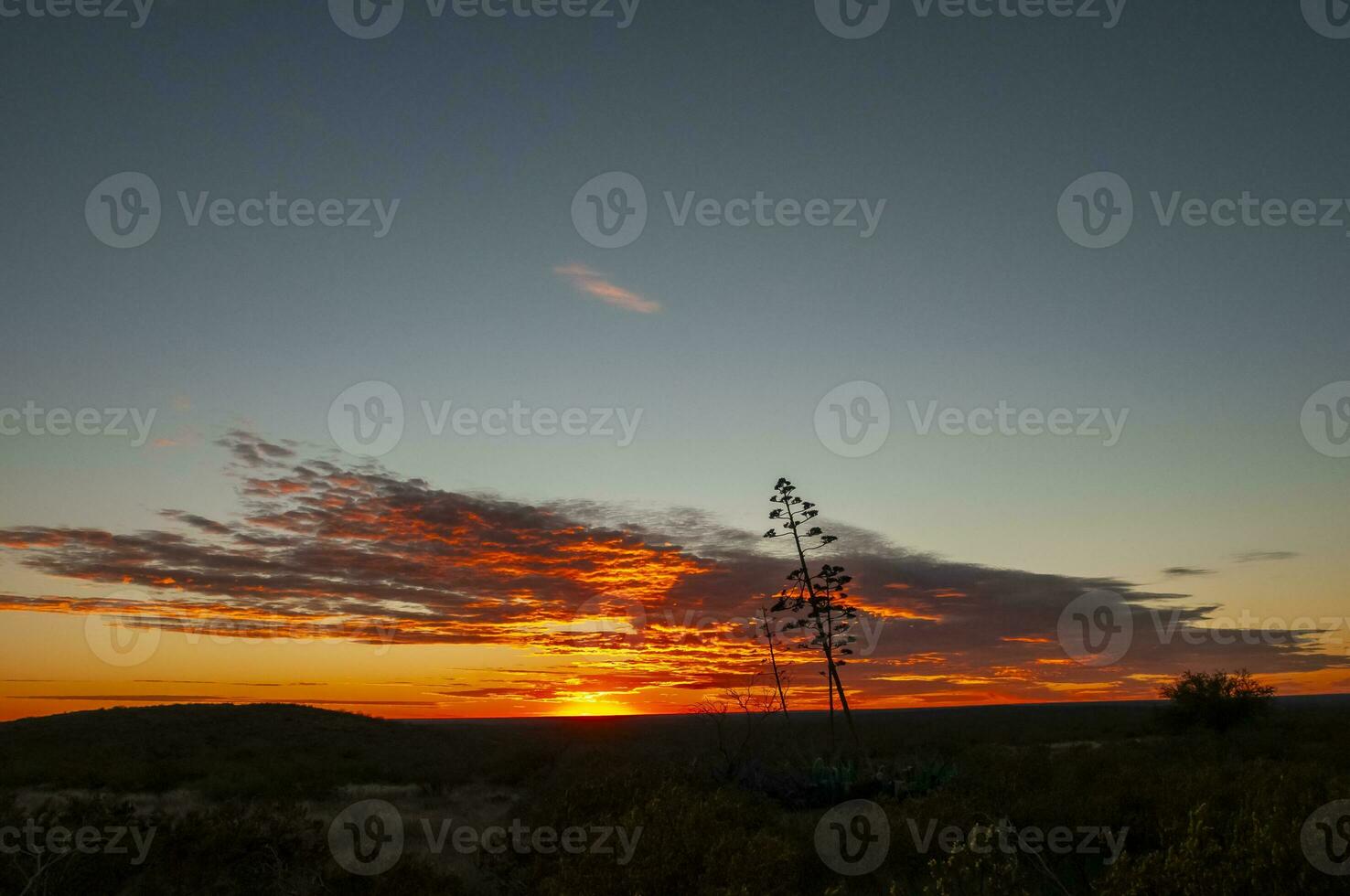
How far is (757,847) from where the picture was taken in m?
9.48

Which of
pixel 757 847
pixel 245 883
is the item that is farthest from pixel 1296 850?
pixel 245 883

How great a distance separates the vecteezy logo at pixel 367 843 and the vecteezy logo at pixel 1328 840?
433 inches

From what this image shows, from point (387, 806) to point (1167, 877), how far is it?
688 inches

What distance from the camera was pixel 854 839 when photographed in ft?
39.7

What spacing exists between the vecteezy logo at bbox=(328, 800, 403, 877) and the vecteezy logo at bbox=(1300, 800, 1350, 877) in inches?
433
